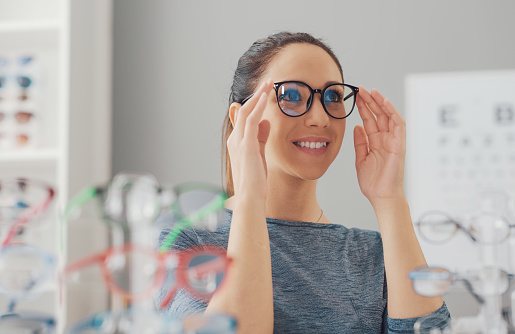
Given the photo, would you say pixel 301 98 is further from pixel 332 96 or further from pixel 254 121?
pixel 254 121

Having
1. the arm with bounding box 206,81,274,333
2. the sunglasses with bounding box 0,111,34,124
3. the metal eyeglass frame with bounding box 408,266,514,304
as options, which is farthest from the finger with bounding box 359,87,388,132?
the sunglasses with bounding box 0,111,34,124

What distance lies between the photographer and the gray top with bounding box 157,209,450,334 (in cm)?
91

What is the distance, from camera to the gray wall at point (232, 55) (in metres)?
2.09

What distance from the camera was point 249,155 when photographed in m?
0.72

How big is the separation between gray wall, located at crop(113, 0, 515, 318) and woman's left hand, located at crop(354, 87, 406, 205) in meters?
1.04

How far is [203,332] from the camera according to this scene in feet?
1.41

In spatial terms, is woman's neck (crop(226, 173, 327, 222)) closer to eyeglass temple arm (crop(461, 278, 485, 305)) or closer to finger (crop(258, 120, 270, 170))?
finger (crop(258, 120, 270, 170))

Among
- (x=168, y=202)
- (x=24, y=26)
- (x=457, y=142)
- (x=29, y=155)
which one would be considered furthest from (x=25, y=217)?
(x=457, y=142)

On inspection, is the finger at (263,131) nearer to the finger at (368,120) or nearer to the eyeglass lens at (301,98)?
the eyeglass lens at (301,98)

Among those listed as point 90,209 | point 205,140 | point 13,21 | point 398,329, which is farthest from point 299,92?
point 13,21

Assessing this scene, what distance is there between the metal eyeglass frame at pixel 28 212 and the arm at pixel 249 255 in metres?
0.21

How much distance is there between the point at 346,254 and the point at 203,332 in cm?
63

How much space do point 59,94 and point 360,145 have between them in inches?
51.8

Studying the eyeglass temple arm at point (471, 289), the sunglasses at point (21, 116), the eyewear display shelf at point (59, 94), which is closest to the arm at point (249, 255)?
the eyeglass temple arm at point (471, 289)
